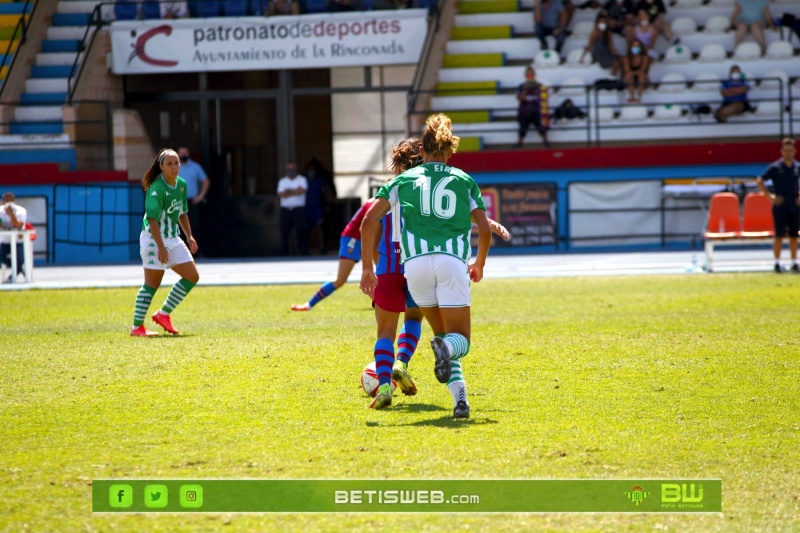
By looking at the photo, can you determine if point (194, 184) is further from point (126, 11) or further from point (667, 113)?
point (667, 113)

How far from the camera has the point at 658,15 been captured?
26.8 meters

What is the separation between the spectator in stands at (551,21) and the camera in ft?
89.5

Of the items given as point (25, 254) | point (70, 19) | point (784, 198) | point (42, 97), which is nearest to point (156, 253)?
point (25, 254)

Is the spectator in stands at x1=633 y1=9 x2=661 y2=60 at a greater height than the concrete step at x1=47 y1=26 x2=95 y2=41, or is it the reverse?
the concrete step at x1=47 y1=26 x2=95 y2=41

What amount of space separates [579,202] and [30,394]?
58.7ft

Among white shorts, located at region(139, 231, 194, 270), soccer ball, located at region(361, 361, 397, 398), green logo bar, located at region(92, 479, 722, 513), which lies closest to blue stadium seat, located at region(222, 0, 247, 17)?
white shorts, located at region(139, 231, 194, 270)

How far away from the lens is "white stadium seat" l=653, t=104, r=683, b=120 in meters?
25.7

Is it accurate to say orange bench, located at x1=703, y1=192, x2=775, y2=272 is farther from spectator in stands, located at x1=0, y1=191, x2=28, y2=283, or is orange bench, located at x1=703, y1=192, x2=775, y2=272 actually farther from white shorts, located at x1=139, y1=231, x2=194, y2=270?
spectator in stands, located at x1=0, y1=191, x2=28, y2=283

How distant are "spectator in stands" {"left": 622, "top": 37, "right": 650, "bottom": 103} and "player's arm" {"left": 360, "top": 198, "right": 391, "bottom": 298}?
A: 65.7 feet

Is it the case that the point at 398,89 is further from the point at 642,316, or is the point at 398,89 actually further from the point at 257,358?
the point at 257,358

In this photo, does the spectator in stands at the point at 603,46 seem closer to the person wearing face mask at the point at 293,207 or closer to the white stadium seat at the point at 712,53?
the white stadium seat at the point at 712,53

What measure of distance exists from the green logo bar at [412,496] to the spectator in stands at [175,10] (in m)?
23.2

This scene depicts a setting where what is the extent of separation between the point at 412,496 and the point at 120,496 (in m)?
1.30

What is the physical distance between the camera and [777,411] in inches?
277
